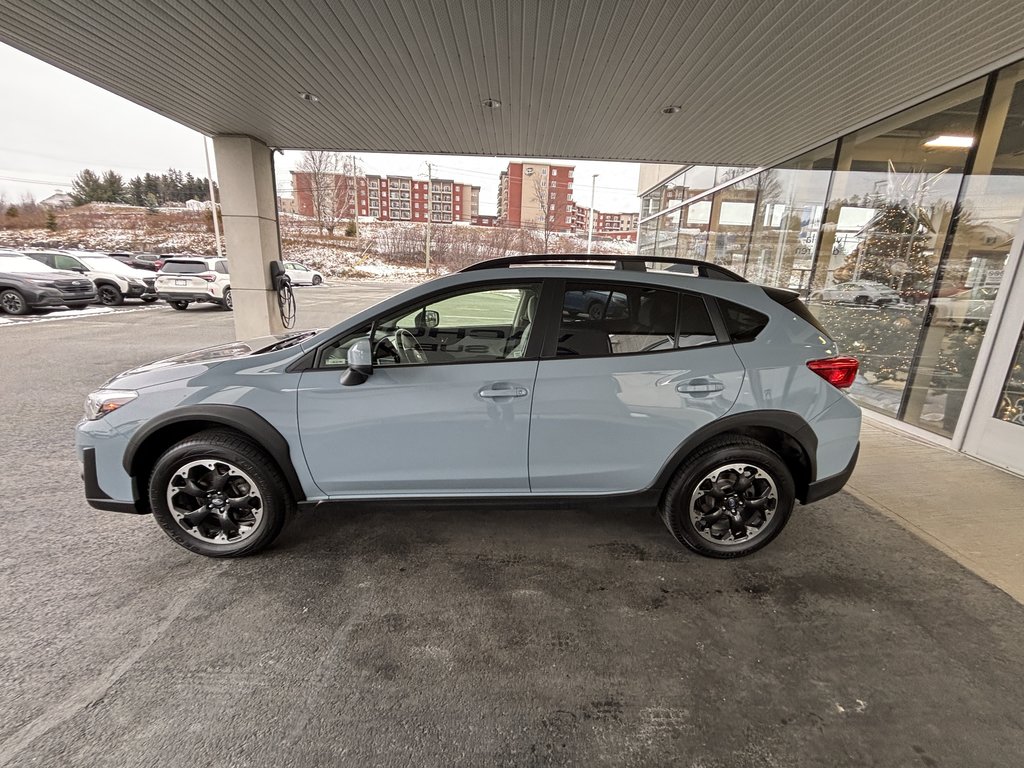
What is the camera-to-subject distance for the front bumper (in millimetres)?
2605

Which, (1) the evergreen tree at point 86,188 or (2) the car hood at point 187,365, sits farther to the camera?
(1) the evergreen tree at point 86,188

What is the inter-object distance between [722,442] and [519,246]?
3714 centimetres

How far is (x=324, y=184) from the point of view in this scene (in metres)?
48.6

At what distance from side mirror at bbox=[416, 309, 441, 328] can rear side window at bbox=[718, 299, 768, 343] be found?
1722 millimetres

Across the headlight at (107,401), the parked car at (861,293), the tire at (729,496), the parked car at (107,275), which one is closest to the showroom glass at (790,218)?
the parked car at (861,293)

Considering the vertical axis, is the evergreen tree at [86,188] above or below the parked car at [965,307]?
above

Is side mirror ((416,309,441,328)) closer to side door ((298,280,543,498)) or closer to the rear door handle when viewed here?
side door ((298,280,543,498))

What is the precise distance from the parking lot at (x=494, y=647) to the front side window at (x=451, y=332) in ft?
2.07

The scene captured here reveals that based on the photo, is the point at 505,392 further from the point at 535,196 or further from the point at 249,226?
the point at 535,196

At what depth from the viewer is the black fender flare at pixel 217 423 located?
253 cm

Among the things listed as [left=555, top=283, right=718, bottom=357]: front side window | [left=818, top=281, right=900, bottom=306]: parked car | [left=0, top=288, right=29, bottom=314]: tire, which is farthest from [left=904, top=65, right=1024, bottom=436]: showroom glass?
[left=0, top=288, right=29, bottom=314]: tire

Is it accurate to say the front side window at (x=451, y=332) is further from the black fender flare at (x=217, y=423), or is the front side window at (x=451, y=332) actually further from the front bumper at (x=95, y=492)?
the front bumper at (x=95, y=492)

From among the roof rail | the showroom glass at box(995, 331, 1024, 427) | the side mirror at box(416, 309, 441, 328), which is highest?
the roof rail

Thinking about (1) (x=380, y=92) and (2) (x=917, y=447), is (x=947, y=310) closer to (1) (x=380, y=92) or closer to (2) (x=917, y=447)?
(2) (x=917, y=447)
